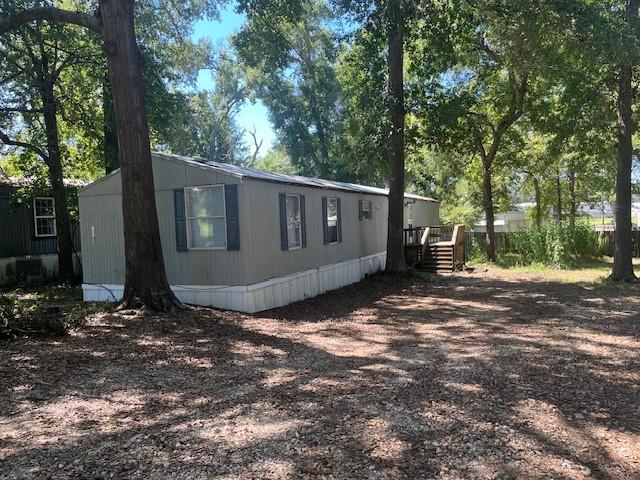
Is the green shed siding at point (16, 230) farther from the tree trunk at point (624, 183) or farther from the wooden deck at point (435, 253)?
the tree trunk at point (624, 183)

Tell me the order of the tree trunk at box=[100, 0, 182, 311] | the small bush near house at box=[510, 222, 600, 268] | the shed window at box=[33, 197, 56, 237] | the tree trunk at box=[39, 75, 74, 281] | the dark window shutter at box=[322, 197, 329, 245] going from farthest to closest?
1. the small bush near house at box=[510, 222, 600, 268]
2. the shed window at box=[33, 197, 56, 237]
3. the tree trunk at box=[39, 75, 74, 281]
4. the dark window shutter at box=[322, 197, 329, 245]
5. the tree trunk at box=[100, 0, 182, 311]

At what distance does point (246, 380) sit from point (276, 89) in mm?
25697

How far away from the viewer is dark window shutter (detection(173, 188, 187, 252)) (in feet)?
31.3

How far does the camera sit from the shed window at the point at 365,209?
14.7 metres

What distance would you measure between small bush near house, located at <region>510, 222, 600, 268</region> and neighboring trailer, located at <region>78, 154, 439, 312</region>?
8803 mm

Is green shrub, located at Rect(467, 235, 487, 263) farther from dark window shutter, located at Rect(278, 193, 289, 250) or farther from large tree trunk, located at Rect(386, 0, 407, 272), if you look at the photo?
dark window shutter, located at Rect(278, 193, 289, 250)

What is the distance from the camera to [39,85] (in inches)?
479

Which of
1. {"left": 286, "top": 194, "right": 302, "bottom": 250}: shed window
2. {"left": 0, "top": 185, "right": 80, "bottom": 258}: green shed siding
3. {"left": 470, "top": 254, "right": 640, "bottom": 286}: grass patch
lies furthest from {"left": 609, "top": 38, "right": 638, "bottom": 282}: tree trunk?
{"left": 0, "top": 185, "right": 80, "bottom": 258}: green shed siding

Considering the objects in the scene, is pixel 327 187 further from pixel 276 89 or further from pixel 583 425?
pixel 276 89

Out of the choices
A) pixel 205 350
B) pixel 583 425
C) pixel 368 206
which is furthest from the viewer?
pixel 368 206

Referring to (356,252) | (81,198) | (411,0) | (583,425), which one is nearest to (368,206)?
(356,252)

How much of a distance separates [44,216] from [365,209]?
9988mm

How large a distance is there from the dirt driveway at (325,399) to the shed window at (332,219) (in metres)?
4.67

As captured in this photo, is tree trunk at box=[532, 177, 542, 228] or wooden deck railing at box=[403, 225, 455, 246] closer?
wooden deck railing at box=[403, 225, 455, 246]
